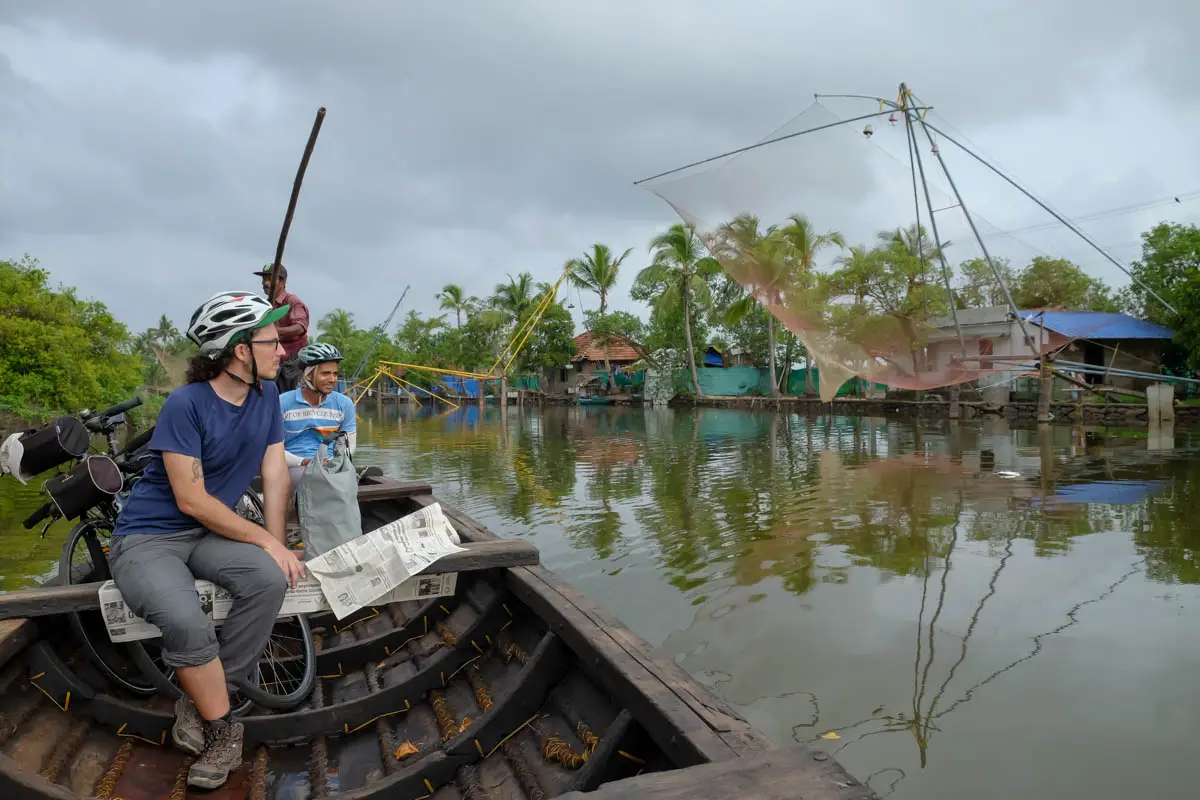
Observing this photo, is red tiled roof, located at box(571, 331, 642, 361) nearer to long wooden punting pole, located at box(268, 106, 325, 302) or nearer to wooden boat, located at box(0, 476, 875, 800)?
long wooden punting pole, located at box(268, 106, 325, 302)

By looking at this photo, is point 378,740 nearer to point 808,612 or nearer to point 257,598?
point 257,598

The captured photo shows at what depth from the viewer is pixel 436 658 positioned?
3299mm

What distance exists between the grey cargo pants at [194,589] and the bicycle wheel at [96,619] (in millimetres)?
785

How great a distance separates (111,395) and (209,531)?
1689 centimetres

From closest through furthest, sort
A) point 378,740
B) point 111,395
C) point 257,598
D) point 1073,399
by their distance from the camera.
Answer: point 257,598
point 378,740
point 111,395
point 1073,399

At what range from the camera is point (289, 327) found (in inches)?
196

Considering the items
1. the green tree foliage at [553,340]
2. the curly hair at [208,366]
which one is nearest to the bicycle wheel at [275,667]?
the curly hair at [208,366]

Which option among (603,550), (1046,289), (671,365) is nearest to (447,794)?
(603,550)

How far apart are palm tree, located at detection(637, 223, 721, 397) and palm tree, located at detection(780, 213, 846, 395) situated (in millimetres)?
23079

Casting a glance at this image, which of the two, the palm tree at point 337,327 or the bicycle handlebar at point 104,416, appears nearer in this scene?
the bicycle handlebar at point 104,416

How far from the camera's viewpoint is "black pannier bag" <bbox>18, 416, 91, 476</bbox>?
9.57 feet

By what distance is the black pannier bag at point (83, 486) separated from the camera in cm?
290

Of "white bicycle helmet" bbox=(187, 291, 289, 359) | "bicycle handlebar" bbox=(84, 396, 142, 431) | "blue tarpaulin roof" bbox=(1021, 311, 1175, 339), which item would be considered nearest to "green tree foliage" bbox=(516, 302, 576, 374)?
"blue tarpaulin roof" bbox=(1021, 311, 1175, 339)

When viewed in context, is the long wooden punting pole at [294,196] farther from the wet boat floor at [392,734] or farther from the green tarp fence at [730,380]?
the green tarp fence at [730,380]
